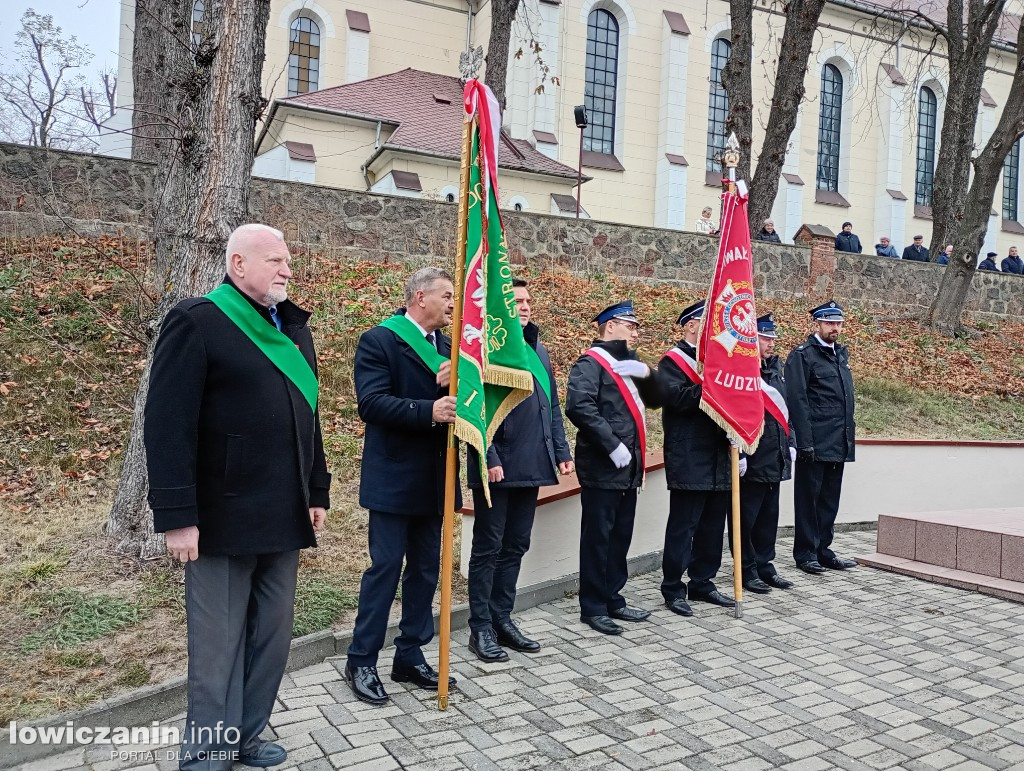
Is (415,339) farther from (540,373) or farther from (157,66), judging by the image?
(157,66)

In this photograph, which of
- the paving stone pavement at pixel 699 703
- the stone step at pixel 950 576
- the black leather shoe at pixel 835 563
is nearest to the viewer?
the paving stone pavement at pixel 699 703

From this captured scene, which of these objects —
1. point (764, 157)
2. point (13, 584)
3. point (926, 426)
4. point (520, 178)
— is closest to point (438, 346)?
point (13, 584)

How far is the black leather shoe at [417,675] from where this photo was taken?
469cm

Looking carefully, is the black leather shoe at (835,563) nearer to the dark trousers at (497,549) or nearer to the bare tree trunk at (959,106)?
the dark trousers at (497,549)

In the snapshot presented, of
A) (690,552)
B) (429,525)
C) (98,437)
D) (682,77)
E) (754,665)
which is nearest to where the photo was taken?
(429,525)

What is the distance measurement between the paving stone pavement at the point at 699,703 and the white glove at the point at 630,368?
1.66 meters

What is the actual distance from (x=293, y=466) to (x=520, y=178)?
20.4 meters

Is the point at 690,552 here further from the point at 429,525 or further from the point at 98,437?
the point at 98,437

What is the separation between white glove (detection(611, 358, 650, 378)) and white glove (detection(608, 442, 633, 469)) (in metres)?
0.51

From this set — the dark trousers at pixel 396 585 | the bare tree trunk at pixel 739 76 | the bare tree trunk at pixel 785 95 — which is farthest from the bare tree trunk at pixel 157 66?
the bare tree trunk at pixel 785 95

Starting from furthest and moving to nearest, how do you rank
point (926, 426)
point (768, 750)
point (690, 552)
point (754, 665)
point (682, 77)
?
point (682, 77), point (926, 426), point (690, 552), point (754, 665), point (768, 750)

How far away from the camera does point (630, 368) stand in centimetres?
601

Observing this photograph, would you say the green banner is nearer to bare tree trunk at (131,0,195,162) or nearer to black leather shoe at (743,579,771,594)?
bare tree trunk at (131,0,195,162)

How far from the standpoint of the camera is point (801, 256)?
58.3ft
